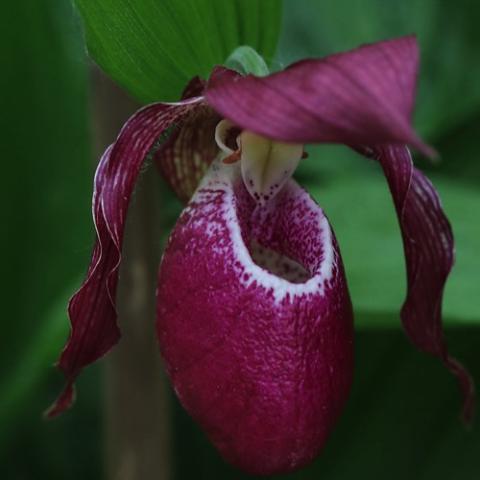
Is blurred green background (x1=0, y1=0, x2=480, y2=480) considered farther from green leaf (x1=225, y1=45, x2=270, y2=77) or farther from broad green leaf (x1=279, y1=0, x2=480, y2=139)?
broad green leaf (x1=279, y1=0, x2=480, y2=139)

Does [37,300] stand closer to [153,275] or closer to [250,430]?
[153,275]

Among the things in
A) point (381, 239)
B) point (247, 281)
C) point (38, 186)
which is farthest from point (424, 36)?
point (247, 281)

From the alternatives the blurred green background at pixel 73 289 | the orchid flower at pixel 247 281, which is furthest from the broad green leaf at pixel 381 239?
the orchid flower at pixel 247 281

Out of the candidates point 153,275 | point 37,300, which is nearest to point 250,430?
point 153,275

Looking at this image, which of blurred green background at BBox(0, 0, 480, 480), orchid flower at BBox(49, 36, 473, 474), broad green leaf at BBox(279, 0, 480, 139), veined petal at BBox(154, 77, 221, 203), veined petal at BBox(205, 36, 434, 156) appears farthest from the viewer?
broad green leaf at BBox(279, 0, 480, 139)

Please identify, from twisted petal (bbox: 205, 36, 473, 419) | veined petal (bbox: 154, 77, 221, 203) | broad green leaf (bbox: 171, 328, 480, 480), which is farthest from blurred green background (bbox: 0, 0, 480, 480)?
twisted petal (bbox: 205, 36, 473, 419)
